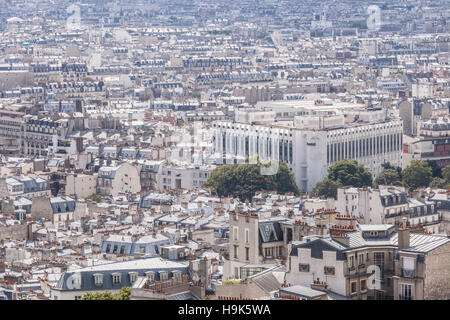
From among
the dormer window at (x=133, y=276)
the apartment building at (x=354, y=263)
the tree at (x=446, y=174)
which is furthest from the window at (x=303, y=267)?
the tree at (x=446, y=174)

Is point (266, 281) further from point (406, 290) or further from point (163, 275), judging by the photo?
point (163, 275)

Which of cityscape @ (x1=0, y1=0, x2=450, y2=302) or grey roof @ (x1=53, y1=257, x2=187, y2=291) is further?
grey roof @ (x1=53, y1=257, x2=187, y2=291)

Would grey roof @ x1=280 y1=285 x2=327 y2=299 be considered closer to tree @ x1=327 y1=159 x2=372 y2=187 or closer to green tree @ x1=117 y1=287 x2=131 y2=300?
green tree @ x1=117 y1=287 x2=131 y2=300

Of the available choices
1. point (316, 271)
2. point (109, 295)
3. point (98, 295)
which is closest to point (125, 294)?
point (109, 295)

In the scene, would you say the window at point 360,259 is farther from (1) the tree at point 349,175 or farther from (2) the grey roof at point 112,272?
(1) the tree at point 349,175

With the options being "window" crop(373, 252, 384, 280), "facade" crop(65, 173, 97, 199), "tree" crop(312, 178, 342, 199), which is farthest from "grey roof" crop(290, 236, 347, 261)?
"facade" crop(65, 173, 97, 199)
